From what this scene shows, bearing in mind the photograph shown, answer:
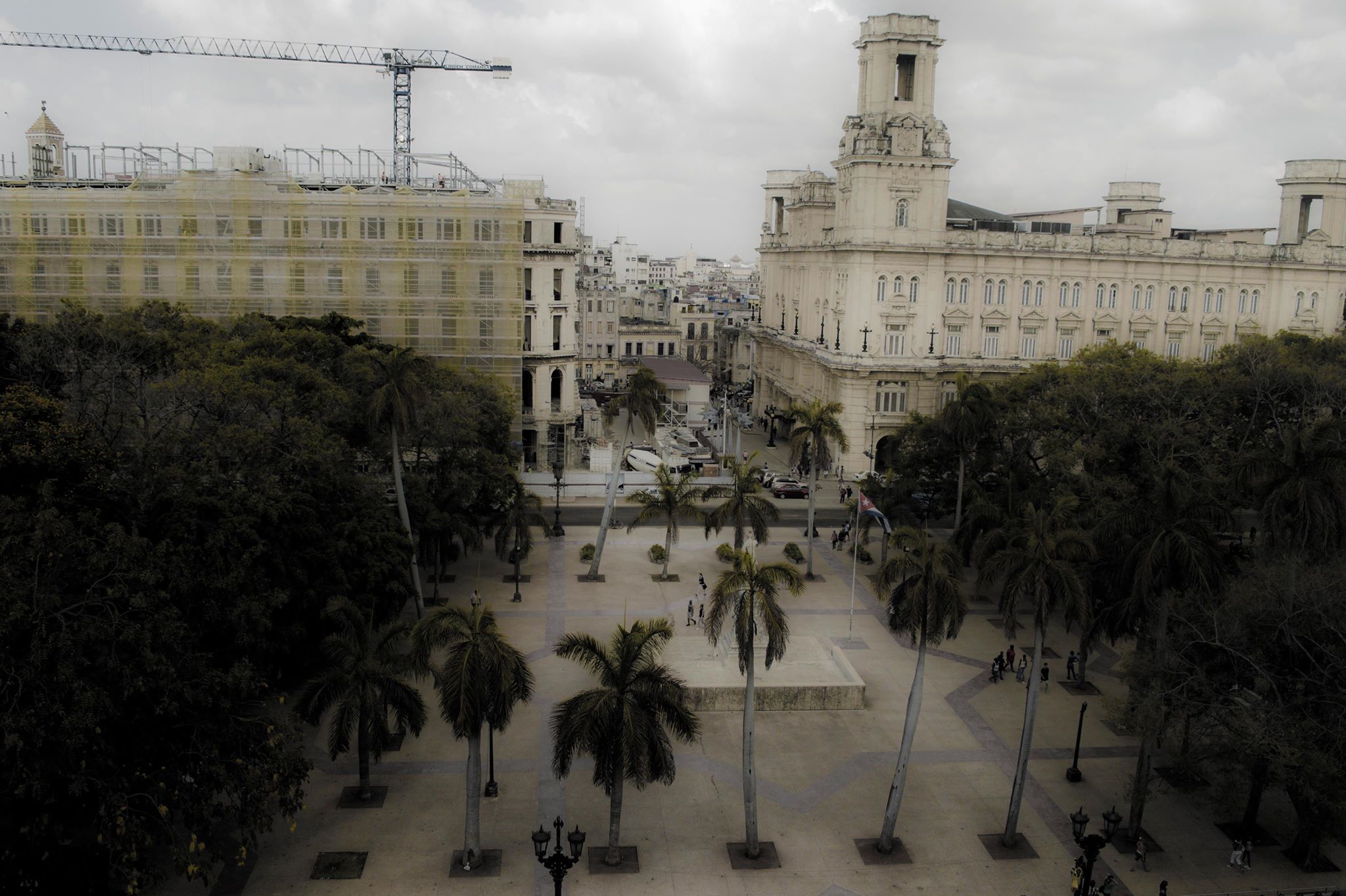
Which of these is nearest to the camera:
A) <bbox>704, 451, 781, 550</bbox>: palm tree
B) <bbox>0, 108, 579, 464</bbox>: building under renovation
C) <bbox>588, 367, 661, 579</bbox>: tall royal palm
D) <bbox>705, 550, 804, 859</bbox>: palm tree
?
<bbox>705, 550, 804, 859</bbox>: palm tree

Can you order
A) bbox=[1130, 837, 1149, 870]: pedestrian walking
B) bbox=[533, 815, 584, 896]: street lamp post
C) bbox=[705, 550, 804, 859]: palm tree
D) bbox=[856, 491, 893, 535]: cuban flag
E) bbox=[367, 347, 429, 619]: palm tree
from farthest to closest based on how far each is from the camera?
bbox=[856, 491, 893, 535]: cuban flag
bbox=[367, 347, 429, 619]: palm tree
bbox=[1130, 837, 1149, 870]: pedestrian walking
bbox=[705, 550, 804, 859]: palm tree
bbox=[533, 815, 584, 896]: street lamp post

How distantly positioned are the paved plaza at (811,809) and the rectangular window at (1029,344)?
34.3m

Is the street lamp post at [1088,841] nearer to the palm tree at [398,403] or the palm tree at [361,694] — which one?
the palm tree at [361,694]

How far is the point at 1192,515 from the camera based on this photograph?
27.9 m

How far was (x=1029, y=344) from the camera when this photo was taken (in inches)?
2726

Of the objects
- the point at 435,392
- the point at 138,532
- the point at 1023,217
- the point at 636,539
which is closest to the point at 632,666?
the point at 138,532

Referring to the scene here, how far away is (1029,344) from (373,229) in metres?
41.0

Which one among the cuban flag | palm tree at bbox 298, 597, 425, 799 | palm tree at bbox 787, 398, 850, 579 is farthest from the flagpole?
palm tree at bbox 298, 597, 425, 799

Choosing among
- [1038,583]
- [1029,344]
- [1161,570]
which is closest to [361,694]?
[1038,583]

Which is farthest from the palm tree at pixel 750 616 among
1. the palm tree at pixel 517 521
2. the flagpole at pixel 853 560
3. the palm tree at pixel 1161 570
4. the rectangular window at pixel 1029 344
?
the rectangular window at pixel 1029 344

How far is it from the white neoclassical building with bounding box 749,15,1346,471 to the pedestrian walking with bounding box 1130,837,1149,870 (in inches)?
1603

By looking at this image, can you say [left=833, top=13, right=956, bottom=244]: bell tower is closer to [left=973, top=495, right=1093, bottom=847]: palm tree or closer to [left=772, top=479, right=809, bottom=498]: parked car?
[left=772, top=479, right=809, bottom=498]: parked car

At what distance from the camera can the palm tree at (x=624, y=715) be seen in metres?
23.5

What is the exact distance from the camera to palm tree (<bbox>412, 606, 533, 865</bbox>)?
23.4m
